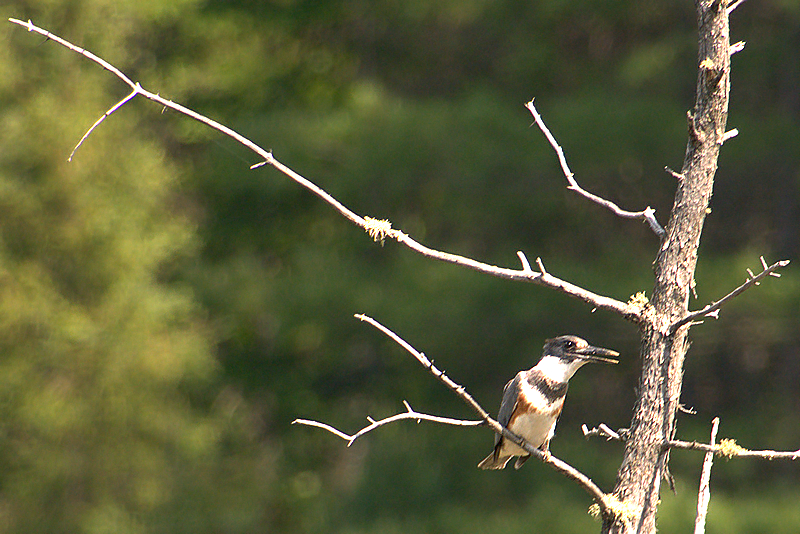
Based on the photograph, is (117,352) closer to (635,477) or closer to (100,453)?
(100,453)

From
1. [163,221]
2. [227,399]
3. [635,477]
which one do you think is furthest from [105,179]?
[635,477]

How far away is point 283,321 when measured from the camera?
8531mm

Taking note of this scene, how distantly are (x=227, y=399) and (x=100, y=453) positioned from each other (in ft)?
6.58

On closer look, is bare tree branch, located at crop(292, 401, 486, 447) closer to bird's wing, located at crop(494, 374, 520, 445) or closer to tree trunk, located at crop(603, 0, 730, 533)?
tree trunk, located at crop(603, 0, 730, 533)

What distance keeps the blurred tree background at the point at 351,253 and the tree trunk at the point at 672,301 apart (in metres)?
4.80

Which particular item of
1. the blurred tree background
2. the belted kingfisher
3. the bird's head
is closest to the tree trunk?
the bird's head

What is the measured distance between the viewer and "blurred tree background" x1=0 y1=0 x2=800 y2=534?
723 centimetres

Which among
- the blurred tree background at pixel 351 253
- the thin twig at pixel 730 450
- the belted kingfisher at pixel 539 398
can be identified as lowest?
the thin twig at pixel 730 450

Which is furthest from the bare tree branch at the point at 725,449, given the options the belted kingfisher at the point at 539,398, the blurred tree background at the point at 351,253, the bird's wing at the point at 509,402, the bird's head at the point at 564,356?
the blurred tree background at the point at 351,253

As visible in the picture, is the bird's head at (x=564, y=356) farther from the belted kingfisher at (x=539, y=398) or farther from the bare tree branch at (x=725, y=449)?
the bare tree branch at (x=725, y=449)

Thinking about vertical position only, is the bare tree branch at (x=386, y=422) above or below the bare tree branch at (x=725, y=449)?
below

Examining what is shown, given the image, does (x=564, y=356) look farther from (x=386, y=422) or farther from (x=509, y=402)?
(x=386, y=422)

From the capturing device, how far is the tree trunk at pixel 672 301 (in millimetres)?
1673

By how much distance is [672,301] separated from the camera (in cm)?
169
